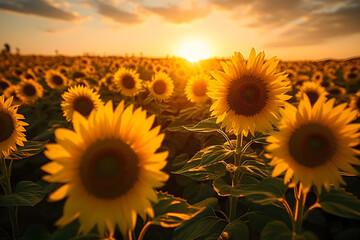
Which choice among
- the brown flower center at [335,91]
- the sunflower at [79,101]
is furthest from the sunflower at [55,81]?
the brown flower center at [335,91]

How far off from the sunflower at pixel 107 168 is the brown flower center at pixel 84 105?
3092 mm

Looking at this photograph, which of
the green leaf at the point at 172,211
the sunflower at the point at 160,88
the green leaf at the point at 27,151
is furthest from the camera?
the sunflower at the point at 160,88

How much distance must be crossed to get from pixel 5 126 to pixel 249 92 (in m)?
2.55

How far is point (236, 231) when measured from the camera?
216 centimetres

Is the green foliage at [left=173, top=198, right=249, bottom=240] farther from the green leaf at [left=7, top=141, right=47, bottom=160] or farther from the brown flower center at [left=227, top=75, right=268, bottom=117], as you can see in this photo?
the green leaf at [left=7, top=141, right=47, bottom=160]

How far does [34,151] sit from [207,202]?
6.37 feet

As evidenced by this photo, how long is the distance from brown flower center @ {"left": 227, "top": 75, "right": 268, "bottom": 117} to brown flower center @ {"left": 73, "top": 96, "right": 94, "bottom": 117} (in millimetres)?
2734

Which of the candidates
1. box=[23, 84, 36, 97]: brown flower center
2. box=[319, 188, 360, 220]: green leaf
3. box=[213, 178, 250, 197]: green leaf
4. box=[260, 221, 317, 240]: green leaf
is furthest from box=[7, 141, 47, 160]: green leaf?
box=[23, 84, 36, 97]: brown flower center

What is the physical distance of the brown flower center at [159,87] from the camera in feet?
21.6

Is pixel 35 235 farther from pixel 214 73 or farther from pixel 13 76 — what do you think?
pixel 13 76

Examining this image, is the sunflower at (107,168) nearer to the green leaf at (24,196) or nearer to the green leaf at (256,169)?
the green leaf at (256,169)

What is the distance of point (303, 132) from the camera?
1679 mm

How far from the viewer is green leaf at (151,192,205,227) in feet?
4.83

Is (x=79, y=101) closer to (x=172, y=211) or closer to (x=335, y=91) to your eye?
(x=172, y=211)
